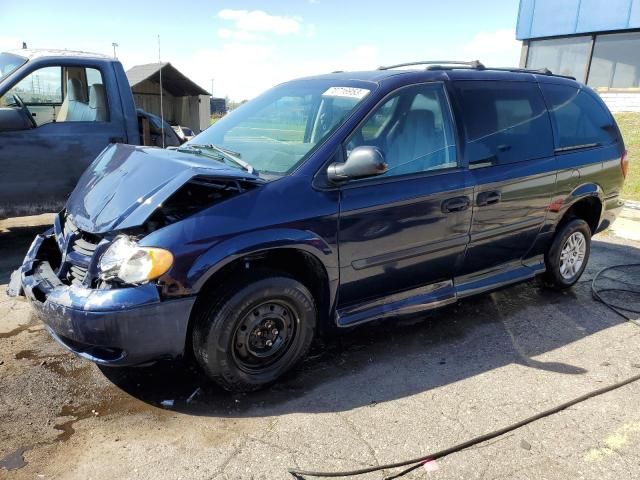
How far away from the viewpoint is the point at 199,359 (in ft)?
9.30

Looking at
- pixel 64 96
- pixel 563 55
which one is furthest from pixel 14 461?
pixel 563 55

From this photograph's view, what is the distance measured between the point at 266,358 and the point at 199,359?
411mm

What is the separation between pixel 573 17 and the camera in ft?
57.1

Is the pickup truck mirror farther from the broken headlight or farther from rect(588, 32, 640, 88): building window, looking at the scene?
rect(588, 32, 640, 88): building window

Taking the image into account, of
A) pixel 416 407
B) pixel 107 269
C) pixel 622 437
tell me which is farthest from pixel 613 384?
pixel 107 269

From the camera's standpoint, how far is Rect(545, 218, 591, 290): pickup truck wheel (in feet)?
15.0

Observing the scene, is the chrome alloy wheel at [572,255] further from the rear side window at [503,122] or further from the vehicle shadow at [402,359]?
the rear side window at [503,122]

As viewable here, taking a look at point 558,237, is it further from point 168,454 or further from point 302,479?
point 168,454

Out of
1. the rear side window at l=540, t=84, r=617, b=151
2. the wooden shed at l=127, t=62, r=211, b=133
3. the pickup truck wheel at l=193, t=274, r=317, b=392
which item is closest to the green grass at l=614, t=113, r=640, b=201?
the rear side window at l=540, t=84, r=617, b=151

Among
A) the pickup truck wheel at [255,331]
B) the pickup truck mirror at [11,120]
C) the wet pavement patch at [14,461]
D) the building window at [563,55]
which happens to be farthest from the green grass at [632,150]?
the wet pavement patch at [14,461]

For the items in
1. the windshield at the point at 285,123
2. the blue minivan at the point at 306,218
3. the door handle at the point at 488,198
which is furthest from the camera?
the door handle at the point at 488,198

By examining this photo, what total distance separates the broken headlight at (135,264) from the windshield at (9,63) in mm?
3717

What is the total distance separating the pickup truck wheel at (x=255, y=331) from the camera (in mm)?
2771

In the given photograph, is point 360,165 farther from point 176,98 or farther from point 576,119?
point 176,98
